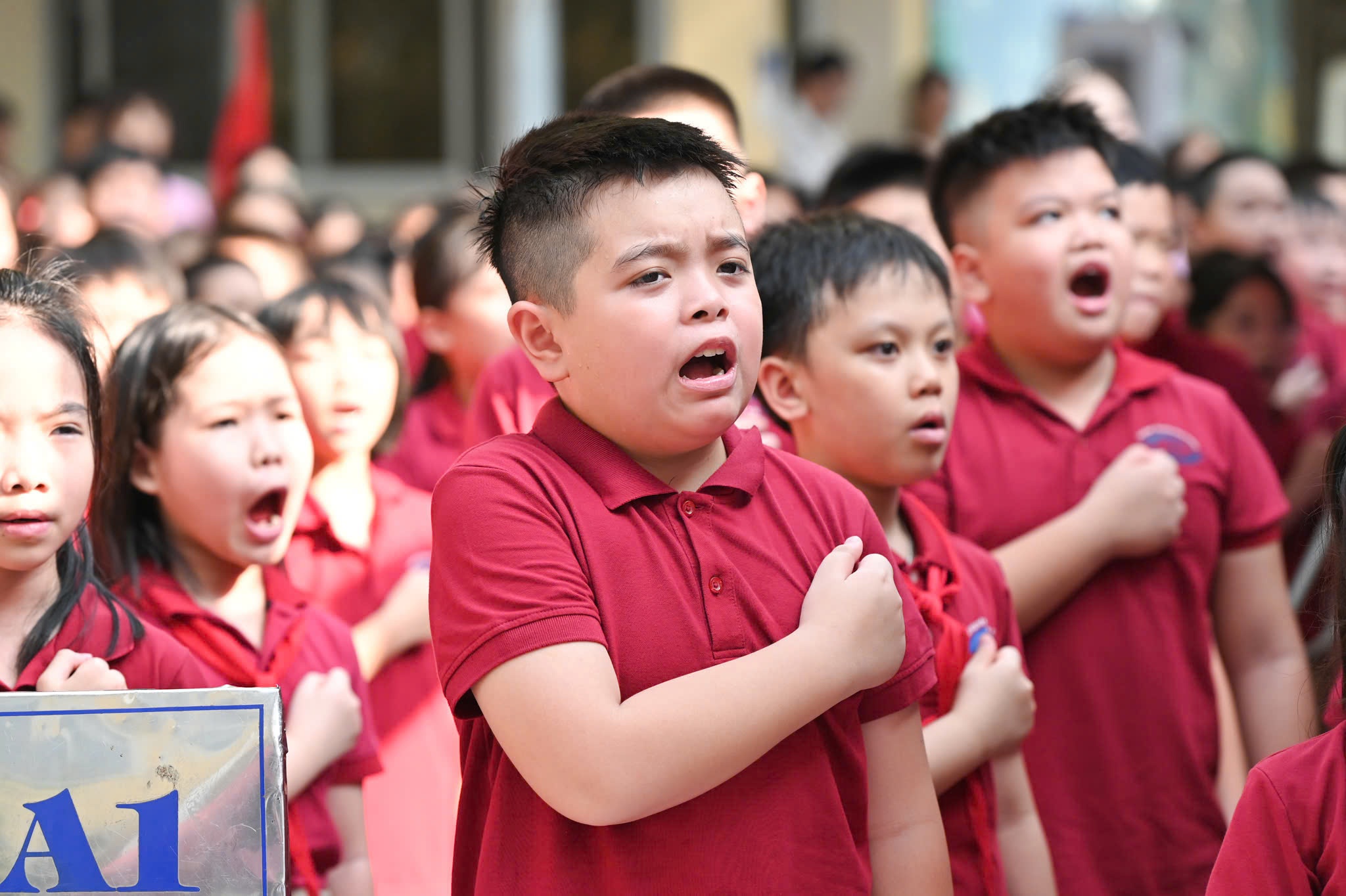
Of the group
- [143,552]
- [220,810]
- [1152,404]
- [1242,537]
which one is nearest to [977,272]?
[1152,404]

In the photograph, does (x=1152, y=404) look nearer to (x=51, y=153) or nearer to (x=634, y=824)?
(x=634, y=824)

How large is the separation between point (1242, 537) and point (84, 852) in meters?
1.78

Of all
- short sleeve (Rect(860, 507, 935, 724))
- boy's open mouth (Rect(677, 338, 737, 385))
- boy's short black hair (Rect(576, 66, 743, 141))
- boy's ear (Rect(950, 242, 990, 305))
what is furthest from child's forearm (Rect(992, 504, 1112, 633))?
boy's short black hair (Rect(576, 66, 743, 141))

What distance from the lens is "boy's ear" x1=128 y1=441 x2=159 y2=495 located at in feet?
7.30

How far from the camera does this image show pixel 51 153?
10.7m

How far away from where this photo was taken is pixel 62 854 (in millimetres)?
1465

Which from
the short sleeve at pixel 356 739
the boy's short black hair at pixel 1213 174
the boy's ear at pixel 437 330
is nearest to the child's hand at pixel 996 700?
the short sleeve at pixel 356 739

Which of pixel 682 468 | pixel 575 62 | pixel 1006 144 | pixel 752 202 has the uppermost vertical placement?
pixel 575 62

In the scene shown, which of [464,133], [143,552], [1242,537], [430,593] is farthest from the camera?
[464,133]

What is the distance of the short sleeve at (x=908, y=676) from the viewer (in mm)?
1644

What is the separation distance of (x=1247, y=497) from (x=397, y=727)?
1.53 meters

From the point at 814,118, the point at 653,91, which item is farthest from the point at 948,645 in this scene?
the point at 814,118

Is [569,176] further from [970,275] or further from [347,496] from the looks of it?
[347,496]

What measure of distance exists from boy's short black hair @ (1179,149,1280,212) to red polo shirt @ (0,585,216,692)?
4119mm
